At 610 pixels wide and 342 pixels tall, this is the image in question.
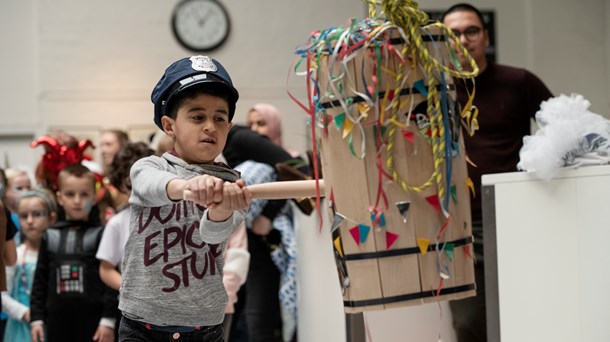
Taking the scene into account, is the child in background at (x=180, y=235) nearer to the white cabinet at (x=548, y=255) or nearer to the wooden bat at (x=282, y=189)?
the wooden bat at (x=282, y=189)

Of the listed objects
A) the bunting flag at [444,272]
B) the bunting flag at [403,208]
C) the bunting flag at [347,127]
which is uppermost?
the bunting flag at [347,127]

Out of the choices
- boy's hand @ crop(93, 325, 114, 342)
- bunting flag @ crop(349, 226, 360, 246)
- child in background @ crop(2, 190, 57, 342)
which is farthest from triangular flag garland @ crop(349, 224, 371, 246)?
child in background @ crop(2, 190, 57, 342)

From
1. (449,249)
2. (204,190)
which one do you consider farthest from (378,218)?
(204,190)

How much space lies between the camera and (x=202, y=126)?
2160 millimetres

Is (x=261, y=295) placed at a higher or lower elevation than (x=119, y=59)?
lower

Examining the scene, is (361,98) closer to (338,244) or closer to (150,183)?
(338,244)

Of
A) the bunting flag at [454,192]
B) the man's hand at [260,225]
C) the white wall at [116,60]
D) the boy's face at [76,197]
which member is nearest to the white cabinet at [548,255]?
the bunting flag at [454,192]

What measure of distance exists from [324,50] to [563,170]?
945 mm

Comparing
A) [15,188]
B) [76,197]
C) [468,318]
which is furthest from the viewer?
[15,188]

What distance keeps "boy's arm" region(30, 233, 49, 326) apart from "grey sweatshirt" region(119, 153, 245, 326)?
2.00 meters

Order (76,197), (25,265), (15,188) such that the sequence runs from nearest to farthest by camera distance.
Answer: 1. (76,197)
2. (25,265)
3. (15,188)

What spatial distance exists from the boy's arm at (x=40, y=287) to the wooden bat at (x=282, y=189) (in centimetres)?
231

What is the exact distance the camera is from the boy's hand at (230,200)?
1940 millimetres

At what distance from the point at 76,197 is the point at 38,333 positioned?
0.67 m
